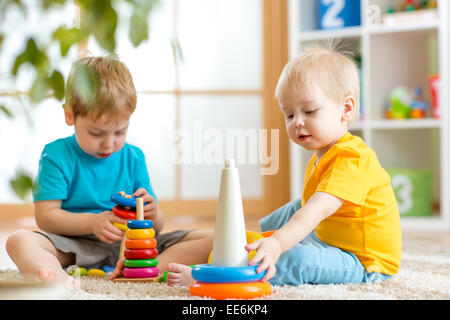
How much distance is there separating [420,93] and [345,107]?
1.39 metres

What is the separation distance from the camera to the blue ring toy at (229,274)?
0.86 m

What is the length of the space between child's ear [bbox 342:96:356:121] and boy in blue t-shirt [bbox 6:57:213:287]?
16.2 inches

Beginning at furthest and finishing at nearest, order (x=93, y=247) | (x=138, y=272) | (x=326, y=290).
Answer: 1. (x=93, y=247)
2. (x=138, y=272)
3. (x=326, y=290)

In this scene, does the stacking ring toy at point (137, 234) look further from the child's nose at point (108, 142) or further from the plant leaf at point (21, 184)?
the plant leaf at point (21, 184)

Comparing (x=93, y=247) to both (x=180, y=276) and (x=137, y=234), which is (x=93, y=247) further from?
(x=180, y=276)

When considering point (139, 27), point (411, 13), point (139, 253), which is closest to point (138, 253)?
point (139, 253)

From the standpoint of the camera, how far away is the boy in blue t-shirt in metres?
1.24

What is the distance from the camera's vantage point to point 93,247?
1.30 meters

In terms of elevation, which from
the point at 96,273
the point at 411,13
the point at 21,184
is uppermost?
the point at 411,13

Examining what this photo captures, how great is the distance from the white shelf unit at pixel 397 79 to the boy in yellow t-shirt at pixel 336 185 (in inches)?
45.2

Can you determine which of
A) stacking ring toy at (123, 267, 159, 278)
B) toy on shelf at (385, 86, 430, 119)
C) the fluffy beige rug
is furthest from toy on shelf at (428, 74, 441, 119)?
stacking ring toy at (123, 267, 159, 278)

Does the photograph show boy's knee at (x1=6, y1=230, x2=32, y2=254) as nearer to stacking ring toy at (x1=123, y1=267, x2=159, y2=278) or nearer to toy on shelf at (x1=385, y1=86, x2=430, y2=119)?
stacking ring toy at (x1=123, y1=267, x2=159, y2=278)

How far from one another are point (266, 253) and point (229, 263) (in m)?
0.06
